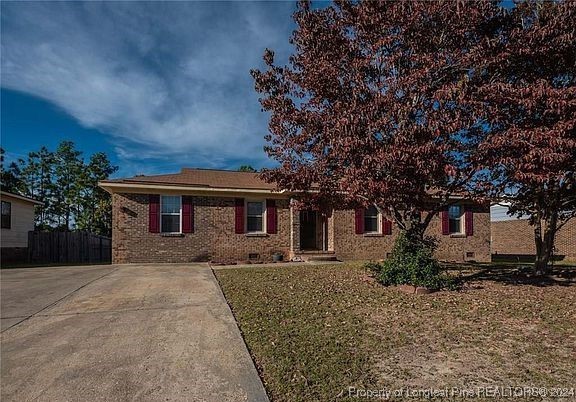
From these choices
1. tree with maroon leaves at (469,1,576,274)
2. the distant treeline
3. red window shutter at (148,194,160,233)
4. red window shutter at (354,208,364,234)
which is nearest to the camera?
tree with maroon leaves at (469,1,576,274)

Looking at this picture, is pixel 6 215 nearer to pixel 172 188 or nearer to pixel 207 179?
pixel 172 188

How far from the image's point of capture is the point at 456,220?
1898cm

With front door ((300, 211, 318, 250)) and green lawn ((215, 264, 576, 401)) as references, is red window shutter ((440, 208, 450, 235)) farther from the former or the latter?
green lawn ((215, 264, 576, 401))

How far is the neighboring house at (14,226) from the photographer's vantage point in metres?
19.0

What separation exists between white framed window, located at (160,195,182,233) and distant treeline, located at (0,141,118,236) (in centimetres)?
2166

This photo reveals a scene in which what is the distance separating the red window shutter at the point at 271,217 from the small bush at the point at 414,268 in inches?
320

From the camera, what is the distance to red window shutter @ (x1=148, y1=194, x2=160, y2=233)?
15125 mm

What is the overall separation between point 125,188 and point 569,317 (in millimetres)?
13581

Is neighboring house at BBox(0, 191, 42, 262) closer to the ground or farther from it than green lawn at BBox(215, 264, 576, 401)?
farther from it

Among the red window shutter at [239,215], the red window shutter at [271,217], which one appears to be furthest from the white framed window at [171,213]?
the red window shutter at [271,217]

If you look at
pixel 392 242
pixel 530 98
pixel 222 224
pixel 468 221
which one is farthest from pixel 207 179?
pixel 530 98

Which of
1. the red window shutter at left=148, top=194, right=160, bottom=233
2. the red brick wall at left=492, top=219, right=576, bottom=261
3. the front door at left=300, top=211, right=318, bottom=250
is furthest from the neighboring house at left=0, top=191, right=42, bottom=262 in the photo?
the red brick wall at left=492, top=219, right=576, bottom=261

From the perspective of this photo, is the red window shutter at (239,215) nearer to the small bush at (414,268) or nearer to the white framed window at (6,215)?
the small bush at (414,268)

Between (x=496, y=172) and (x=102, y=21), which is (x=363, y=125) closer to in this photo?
(x=496, y=172)
